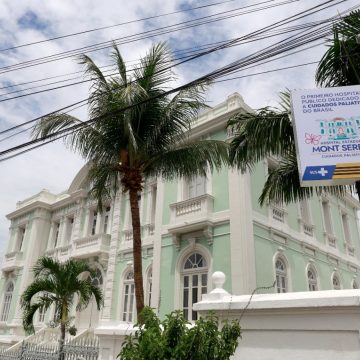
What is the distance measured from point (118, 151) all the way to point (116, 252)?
8.17 meters

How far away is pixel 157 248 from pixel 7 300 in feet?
42.6

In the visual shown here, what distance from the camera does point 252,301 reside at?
4930 millimetres

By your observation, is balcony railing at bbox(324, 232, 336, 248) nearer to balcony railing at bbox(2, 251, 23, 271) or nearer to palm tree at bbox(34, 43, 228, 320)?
palm tree at bbox(34, 43, 228, 320)

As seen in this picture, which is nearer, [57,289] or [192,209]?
[57,289]

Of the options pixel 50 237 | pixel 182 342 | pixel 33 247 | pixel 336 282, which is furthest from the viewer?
pixel 50 237

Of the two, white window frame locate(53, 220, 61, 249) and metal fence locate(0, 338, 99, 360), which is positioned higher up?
white window frame locate(53, 220, 61, 249)

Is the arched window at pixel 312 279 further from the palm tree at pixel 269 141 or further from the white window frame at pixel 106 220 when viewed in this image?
the white window frame at pixel 106 220

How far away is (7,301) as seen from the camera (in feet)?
73.6

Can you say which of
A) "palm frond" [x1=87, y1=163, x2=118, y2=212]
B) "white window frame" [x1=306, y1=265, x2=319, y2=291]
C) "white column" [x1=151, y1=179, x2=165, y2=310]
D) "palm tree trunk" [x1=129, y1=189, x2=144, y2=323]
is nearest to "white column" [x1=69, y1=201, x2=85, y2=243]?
"white column" [x1=151, y1=179, x2=165, y2=310]

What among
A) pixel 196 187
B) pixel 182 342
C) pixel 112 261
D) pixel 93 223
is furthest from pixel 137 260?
pixel 93 223

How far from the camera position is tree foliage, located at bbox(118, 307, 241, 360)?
4.00 meters

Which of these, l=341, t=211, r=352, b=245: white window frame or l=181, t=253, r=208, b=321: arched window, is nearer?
l=181, t=253, r=208, b=321: arched window

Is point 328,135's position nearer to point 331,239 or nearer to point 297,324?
point 297,324

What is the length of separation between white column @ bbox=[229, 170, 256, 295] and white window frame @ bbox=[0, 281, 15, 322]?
51.6 ft
